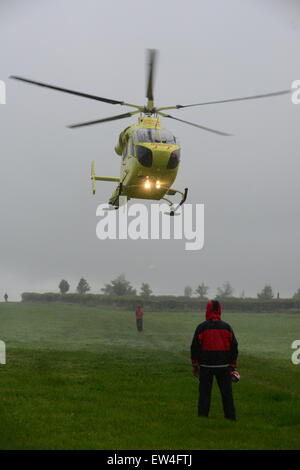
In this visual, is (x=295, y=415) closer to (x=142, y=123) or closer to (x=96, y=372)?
(x=96, y=372)

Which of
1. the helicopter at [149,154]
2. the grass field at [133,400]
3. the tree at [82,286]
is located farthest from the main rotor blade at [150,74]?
the tree at [82,286]

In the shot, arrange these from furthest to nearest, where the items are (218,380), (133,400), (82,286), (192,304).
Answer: (82,286)
(192,304)
(133,400)
(218,380)

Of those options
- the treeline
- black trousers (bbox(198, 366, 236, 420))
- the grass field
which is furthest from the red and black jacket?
the treeline

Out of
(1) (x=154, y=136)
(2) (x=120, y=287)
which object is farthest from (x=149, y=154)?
(2) (x=120, y=287)

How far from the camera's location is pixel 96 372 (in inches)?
643

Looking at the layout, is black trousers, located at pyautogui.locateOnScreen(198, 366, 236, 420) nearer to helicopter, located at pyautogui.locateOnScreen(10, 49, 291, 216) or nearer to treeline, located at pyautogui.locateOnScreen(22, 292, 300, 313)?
helicopter, located at pyautogui.locateOnScreen(10, 49, 291, 216)

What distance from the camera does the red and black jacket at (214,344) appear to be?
9562mm

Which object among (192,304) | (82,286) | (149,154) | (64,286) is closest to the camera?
(149,154)

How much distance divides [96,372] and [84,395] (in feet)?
13.0

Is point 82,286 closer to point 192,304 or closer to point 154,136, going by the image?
point 192,304

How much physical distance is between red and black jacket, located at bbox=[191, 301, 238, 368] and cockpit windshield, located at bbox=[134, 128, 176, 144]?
44.9 ft

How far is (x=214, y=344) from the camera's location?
9562mm

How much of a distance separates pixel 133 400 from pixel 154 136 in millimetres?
13315

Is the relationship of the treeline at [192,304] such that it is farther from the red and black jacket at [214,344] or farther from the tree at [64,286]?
the red and black jacket at [214,344]
